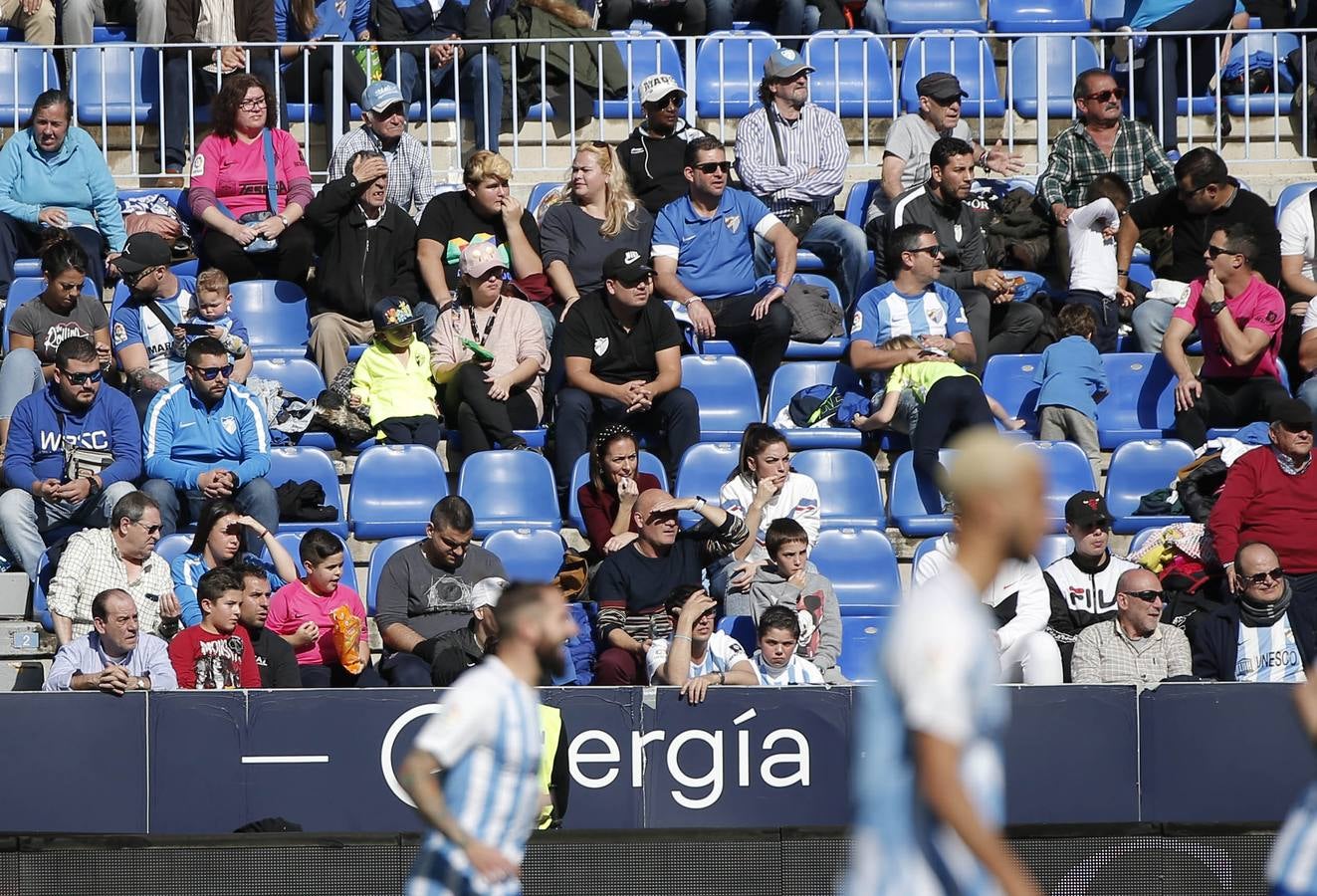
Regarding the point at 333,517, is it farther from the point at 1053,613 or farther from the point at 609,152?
the point at 1053,613

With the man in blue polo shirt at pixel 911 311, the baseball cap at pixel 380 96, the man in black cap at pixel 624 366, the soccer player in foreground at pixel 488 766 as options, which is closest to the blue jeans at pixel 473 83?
the baseball cap at pixel 380 96

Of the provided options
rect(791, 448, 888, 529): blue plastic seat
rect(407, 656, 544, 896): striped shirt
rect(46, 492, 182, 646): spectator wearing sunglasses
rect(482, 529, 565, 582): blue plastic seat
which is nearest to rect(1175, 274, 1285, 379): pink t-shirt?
rect(791, 448, 888, 529): blue plastic seat

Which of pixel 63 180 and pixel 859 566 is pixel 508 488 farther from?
pixel 63 180

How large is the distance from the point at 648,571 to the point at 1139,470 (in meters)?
2.84

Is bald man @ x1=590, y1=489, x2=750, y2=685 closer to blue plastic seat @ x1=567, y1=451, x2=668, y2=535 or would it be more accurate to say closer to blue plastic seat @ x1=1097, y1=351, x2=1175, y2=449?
blue plastic seat @ x1=567, y1=451, x2=668, y2=535

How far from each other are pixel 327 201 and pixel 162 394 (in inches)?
72.1

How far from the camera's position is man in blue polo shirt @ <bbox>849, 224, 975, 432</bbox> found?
10.4 m

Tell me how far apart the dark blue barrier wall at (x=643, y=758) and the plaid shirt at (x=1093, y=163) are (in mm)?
4366

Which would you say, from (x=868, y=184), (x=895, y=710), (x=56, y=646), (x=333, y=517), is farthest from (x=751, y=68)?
(x=895, y=710)

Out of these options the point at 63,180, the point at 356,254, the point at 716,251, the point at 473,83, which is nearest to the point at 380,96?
the point at 356,254

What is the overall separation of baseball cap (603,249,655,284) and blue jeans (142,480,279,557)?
2082 millimetres

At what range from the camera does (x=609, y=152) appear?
11281mm

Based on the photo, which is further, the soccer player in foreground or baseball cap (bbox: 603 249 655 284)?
baseball cap (bbox: 603 249 655 284)

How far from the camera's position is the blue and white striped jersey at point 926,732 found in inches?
139
